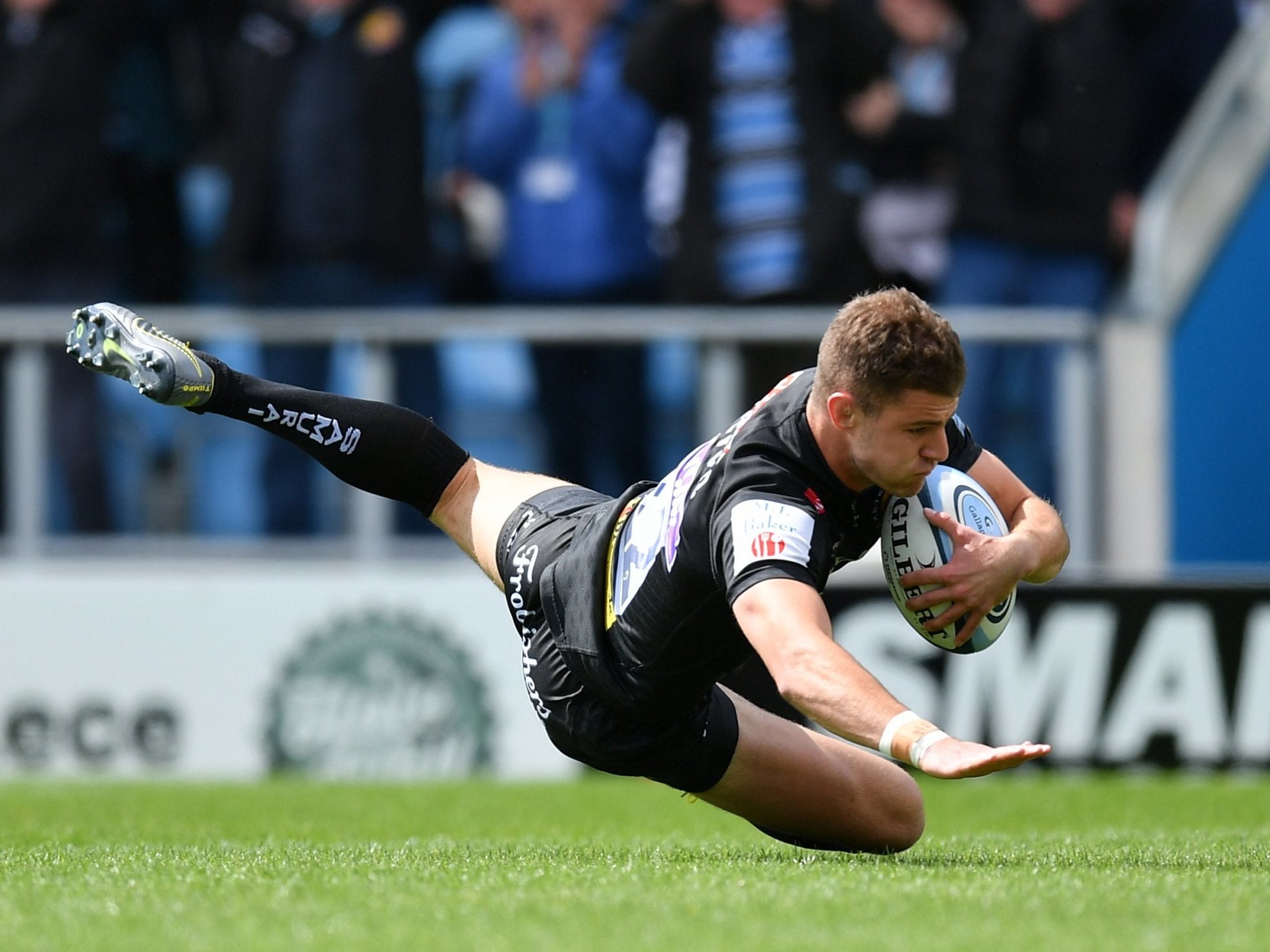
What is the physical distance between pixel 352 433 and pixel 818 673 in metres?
2.47

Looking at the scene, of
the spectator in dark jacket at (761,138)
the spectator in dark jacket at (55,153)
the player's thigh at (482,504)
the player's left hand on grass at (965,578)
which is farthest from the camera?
the spectator in dark jacket at (55,153)

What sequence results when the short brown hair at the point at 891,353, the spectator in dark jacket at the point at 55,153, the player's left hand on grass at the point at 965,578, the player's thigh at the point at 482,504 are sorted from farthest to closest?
the spectator in dark jacket at the point at 55,153, the player's thigh at the point at 482,504, the player's left hand on grass at the point at 965,578, the short brown hair at the point at 891,353

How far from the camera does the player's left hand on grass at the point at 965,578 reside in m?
5.21

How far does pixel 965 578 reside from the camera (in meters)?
5.21

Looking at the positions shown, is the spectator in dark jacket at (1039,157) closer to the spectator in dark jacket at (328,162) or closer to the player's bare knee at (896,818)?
the spectator in dark jacket at (328,162)

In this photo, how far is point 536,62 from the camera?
38.1 ft

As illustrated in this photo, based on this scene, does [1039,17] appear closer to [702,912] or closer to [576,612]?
[576,612]

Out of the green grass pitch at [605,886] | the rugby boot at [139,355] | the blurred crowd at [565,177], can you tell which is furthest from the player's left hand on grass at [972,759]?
the blurred crowd at [565,177]

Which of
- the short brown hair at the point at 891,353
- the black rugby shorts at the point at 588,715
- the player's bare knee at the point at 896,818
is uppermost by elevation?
the short brown hair at the point at 891,353

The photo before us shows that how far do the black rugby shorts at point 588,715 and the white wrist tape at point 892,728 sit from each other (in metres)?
1.38

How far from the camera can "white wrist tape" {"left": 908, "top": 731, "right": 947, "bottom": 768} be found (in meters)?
4.36

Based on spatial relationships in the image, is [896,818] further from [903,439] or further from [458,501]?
[458,501]

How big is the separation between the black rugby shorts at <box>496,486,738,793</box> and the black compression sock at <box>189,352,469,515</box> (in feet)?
1.64

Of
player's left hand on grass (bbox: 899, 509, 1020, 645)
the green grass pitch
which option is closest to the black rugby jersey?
player's left hand on grass (bbox: 899, 509, 1020, 645)
